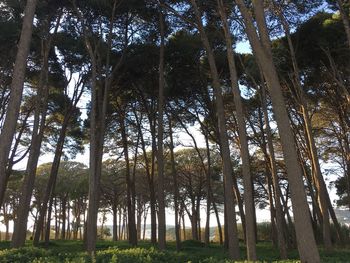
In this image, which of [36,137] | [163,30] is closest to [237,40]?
[163,30]

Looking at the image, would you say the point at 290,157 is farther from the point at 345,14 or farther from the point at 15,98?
the point at 345,14

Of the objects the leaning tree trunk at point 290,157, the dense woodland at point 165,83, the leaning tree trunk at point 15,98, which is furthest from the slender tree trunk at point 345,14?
the leaning tree trunk at point 15,98

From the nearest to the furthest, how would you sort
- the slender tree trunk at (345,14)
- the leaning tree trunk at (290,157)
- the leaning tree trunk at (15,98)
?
the leaning tree trunk at (290,157) → the leaning tree trunk at (15,98) → the slender tree trunk at (345,14)

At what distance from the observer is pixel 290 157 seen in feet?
25.2

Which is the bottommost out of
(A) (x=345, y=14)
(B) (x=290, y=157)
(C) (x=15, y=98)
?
(B) (x=290, y=157)

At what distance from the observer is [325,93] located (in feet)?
67.3

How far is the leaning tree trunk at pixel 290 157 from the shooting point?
7.21 meters

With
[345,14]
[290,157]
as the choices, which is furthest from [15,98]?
[345,14]

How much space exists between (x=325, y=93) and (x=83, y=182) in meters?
19.6

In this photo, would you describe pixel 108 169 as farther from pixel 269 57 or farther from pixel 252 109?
pixel 269 57

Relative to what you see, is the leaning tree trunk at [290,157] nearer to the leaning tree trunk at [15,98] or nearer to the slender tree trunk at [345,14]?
the leaning tree trunk at [15,98]

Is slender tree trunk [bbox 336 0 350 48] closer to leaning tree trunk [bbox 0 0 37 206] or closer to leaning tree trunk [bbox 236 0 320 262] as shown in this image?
leaning tree trunk [bbox 236 0 320 262]

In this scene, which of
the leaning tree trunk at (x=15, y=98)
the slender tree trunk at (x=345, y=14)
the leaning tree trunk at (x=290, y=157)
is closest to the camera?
the leaning tree trunk at (x=290, y=157)

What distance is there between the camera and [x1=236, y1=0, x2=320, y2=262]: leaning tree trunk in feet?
23.7
